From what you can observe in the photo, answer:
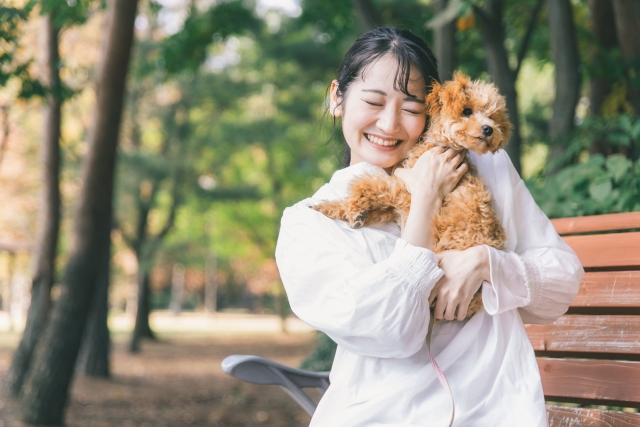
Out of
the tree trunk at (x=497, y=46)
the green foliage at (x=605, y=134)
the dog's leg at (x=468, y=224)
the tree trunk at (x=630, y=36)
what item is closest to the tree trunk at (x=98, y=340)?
the tree trunk at (x=497, y=46)

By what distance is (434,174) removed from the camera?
186 cm

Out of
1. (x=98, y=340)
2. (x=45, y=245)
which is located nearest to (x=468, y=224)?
(x=45, y=245)

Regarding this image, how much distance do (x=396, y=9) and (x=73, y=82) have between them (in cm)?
761

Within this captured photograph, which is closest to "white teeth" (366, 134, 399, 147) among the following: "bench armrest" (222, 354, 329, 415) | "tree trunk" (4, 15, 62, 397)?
"bench armrest" (222, 354, 329, 415)

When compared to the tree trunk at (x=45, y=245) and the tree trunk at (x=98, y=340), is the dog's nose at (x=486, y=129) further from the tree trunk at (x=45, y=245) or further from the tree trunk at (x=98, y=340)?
the tree trunk at (x=98, y=340)

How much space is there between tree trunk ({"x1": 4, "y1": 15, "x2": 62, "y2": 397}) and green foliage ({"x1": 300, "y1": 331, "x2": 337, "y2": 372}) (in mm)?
4385

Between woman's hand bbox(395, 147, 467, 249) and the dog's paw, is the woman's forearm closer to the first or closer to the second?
woman's hand bbox(395, 147, 467, 249)

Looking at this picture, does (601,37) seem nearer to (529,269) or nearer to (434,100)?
(434,100)

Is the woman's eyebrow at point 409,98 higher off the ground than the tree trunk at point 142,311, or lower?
higher

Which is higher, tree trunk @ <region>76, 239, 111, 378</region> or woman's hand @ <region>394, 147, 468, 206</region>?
woman's hand @ <region>394, 147, 468, 206</region>

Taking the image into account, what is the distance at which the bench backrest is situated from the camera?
88.4 inches

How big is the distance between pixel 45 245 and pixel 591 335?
303 inches

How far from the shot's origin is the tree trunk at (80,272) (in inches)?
263

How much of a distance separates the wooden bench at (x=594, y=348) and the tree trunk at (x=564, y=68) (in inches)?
115
